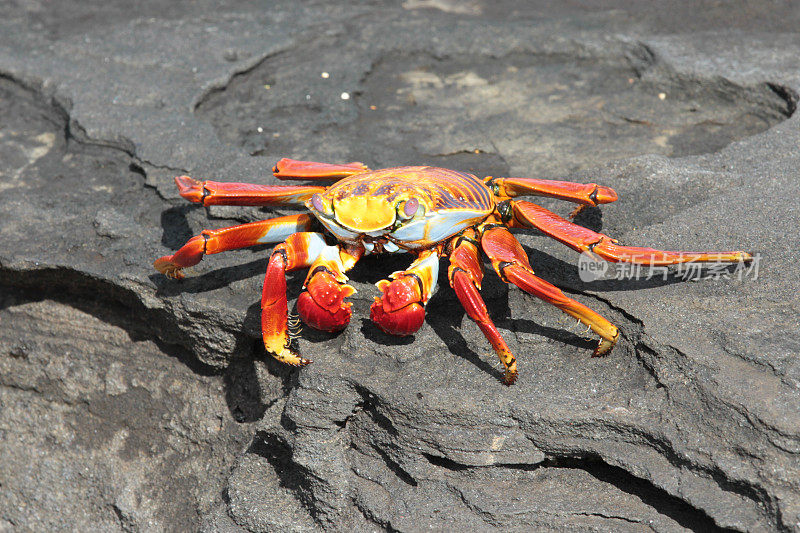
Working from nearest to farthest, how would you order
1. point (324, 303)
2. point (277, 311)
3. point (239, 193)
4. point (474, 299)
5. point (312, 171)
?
point (474, 299), point (324, 303), point (277, 311), point (239, 193), point (312, 171)

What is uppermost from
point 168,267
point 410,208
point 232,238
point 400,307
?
point 410,208

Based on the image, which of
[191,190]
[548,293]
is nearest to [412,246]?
[548,293]

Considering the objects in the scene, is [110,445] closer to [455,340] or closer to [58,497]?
[58,497]

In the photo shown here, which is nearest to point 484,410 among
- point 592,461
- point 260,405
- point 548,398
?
point 548,398

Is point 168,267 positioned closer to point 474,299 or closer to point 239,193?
point 239,193

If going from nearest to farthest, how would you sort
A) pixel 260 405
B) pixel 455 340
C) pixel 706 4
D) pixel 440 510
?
pixel 440 510
pixel 455 340
pixel 260 405
pixel 706 4

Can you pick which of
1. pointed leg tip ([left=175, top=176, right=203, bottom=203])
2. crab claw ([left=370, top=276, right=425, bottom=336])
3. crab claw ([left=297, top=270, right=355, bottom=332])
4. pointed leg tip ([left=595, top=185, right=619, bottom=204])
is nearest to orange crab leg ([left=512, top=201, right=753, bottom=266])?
pointed leg tip ([left=595, top=185, right=619, bottom=204])

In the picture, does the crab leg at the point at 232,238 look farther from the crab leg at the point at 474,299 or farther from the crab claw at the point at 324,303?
the crab leg at the point at 474,299
